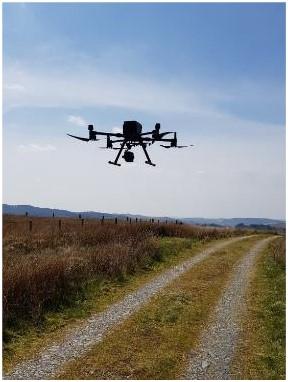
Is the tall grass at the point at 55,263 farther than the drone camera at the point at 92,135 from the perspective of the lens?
Yes

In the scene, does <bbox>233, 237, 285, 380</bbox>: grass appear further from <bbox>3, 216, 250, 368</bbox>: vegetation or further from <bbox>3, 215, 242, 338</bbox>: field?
<bbox>3, 215, 242, 338</bbox>: field

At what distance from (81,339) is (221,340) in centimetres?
382

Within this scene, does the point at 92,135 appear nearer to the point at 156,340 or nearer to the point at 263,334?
the point at 156,340

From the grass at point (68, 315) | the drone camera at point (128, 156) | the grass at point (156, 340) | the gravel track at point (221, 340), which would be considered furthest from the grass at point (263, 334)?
the drone camera at point (128, 156)

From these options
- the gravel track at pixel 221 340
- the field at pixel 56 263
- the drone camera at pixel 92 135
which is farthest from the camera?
the field at pixel 56 263

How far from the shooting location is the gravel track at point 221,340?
35.6ft

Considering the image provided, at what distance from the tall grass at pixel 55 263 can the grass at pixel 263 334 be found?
5.90 metres

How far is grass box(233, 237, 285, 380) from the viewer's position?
11.0 meters

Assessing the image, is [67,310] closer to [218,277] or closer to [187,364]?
[187,364]

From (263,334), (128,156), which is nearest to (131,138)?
(128,156)

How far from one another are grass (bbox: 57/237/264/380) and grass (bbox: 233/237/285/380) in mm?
1328

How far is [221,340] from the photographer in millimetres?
13125

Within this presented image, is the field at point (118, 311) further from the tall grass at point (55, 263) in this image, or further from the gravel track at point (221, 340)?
the gravel track at point (221, 340)

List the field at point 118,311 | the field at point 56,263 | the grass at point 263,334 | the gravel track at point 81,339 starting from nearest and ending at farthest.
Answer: the gravel track at point 81,339, the grass at point 263,334, the field at point 118,311, the field at point 56,263
